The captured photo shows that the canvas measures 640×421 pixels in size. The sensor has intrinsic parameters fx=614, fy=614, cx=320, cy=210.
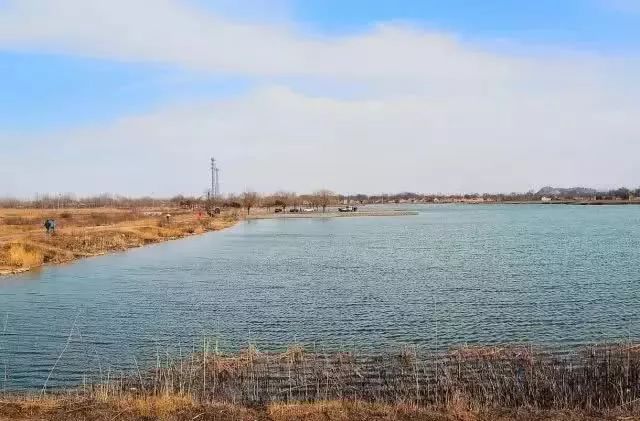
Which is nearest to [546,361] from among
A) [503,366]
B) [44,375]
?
[503,366]

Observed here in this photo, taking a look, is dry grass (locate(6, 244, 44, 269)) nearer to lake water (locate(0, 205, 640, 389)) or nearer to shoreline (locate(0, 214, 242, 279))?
shoreline (locate(0, 214, 242, 279))

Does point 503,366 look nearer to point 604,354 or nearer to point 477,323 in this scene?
point 604,354

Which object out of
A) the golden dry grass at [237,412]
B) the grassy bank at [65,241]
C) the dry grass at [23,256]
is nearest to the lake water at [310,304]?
the dry grass at [23,256]

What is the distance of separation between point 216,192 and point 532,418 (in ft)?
576

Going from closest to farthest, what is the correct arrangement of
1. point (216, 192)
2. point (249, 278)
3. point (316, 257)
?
point (249, 278)
point (316, 257)
point (216, 192)

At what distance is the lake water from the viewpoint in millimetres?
18969

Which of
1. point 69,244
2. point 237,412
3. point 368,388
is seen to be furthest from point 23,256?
point 237,412

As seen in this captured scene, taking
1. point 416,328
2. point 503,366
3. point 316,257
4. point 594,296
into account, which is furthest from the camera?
point 316,257

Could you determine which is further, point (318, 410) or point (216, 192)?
point (216, 192)

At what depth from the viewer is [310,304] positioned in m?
26.0

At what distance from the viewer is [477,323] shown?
2152 centimetres

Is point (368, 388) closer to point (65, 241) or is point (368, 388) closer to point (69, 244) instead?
point (69, 244)

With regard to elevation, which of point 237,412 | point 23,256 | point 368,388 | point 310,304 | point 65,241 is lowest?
point 310,304

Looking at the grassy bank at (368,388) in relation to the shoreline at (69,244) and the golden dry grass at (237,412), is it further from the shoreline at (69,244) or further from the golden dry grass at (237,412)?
the shoreline at (69,244)
